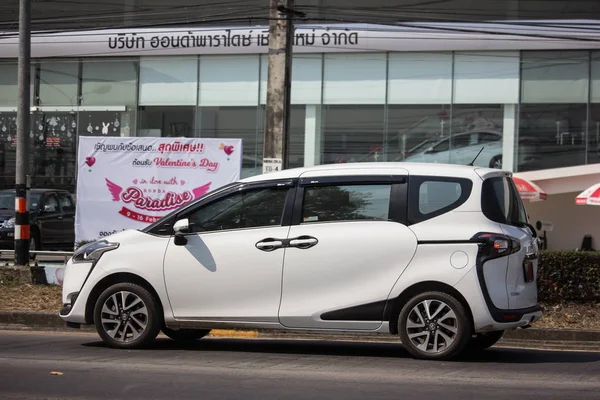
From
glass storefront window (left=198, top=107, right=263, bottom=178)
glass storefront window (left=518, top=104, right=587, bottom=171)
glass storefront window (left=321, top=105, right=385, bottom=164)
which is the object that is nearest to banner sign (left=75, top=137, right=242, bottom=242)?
glass storefront window (left=198, top=107, right=263, bottom=178)

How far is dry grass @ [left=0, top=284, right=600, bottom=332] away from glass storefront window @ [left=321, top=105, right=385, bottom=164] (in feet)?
42.4

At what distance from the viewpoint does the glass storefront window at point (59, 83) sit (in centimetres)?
2691

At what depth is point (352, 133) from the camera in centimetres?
2506

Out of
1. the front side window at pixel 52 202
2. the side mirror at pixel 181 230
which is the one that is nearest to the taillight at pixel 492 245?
the side mirror at pixel 181 230

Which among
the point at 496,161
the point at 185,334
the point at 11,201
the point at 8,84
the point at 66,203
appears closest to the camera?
the point at 185,334

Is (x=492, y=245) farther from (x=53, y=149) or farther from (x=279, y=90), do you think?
(x=53, y=149)

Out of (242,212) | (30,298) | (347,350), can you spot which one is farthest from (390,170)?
(30,298)

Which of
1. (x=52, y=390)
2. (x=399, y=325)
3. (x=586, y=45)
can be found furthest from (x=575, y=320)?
(x=586, y=45)

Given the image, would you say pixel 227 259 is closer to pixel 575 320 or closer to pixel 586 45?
pixel 575 320

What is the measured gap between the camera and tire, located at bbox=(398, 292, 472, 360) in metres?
8.09

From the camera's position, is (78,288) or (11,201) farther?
(11,201)

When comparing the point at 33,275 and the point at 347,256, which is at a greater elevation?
the point at 347,256

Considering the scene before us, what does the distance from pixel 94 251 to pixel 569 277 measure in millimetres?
6615

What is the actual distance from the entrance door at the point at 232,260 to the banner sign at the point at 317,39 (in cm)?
1450
